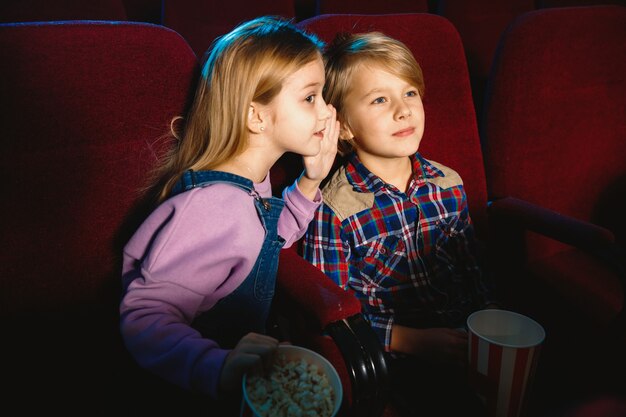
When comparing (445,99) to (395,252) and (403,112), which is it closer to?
(403,112)

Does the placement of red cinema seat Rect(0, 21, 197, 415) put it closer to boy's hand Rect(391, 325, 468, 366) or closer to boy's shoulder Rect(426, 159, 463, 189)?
boy's hand Rect(391, 325, 468, 366)

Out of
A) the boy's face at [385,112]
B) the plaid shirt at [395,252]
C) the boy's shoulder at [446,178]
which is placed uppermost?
the boy's face at [385,112]

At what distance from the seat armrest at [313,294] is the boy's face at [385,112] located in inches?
13.3

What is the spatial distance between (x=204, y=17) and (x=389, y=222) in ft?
3.72

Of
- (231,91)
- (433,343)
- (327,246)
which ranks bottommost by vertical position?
(433,343)

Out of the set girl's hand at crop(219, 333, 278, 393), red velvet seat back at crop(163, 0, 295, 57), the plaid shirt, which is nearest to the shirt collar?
the plaid shirt

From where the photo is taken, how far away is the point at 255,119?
37.8 inches

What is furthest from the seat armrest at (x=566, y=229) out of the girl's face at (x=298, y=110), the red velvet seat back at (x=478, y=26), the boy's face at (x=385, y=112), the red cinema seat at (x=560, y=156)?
the red velvet seat back at (x=478, y=26)

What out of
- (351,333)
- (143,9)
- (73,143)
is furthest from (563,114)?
(143,9)

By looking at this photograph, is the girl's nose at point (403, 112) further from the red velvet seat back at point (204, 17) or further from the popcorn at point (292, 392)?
the red velvet seat back at point (204, 17)

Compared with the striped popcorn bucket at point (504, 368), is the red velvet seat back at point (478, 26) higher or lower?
higher

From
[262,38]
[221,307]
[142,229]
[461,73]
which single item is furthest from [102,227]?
[461,73]

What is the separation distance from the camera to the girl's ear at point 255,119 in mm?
953

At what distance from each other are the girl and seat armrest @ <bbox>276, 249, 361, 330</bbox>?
0.18 feet
